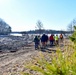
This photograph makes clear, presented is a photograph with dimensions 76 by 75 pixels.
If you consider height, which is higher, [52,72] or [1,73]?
[52,72]

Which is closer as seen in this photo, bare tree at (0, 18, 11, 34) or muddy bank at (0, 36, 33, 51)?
muddy bank at (0, 36, 33, 51)

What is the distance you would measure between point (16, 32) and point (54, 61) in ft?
462

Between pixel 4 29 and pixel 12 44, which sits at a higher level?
pixel 12 44

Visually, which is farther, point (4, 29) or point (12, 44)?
point (4, 29)

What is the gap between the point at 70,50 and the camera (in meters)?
3.71

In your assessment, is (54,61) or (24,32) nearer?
(54,61)

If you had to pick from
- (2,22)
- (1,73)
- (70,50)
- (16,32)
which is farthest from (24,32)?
(70,50)

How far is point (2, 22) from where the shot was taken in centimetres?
16200

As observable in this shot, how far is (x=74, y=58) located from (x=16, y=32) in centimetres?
14077

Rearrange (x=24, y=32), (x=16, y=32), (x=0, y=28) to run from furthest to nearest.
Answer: (x=0, y=28)
(x=16, y=32)
(x=24, y=32)

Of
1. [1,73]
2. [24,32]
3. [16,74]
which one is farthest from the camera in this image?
[24,32]

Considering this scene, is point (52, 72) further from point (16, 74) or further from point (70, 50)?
point (16, 74)

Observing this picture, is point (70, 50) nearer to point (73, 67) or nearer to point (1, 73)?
point (73, 67)

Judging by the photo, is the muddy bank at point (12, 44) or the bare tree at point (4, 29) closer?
the muddy bank at point (12, 44)
